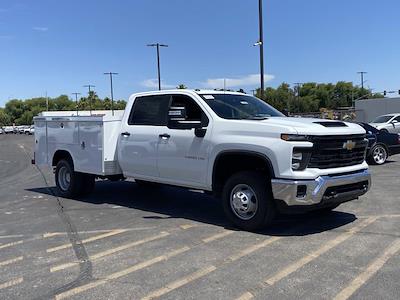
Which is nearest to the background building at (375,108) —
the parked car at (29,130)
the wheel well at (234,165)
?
the wheel well at (234,165)

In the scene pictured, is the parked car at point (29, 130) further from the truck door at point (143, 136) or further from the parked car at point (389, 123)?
the truck door at point (143, 136)

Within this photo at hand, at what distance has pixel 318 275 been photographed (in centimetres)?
533

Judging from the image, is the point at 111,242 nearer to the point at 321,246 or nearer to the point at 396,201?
the point at 321,246

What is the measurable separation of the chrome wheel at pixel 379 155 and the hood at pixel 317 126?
31.1 feet

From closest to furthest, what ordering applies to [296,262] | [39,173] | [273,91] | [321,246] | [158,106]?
[296,262]
[321,246]
[158,106]
[39,173]
[273,91]

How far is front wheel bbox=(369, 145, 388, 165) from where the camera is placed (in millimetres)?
16516

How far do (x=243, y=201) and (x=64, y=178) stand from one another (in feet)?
16.9

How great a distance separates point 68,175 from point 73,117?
1310mm

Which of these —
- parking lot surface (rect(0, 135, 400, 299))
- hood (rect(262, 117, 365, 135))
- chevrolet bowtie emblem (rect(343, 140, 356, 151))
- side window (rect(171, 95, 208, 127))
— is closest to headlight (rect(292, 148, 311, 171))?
hood (rect(262, 117, 365, 135))

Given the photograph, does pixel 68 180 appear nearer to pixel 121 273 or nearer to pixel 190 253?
pixel 190 253

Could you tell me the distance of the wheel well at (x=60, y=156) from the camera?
1096 centimetres

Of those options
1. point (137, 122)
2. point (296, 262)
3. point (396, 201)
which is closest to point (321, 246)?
point (296, 262)

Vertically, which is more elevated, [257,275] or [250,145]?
[250,145]

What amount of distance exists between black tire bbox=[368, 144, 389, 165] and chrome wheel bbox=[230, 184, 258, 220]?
33.6 feet
